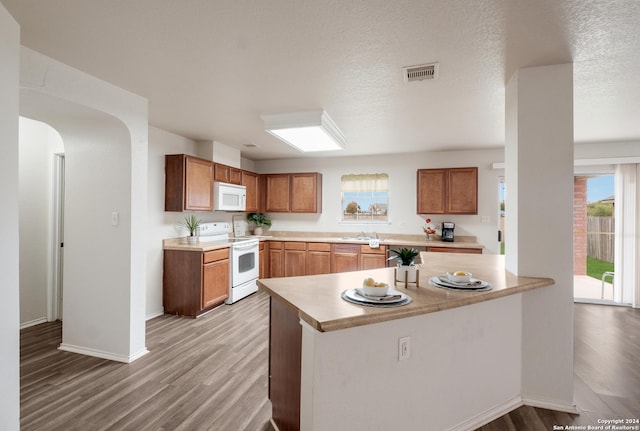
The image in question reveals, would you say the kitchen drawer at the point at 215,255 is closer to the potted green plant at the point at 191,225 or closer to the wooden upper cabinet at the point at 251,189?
the potted green plant at the point at 191,225

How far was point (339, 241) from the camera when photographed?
5.25 metres

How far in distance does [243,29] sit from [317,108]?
1.38 m

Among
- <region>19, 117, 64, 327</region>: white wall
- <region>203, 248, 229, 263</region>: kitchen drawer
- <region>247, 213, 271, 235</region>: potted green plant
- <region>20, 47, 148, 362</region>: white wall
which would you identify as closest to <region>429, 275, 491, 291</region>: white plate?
<region>20, 47, 148, 362</region>: white wall

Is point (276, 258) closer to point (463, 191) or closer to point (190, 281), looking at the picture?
point (190, 281)

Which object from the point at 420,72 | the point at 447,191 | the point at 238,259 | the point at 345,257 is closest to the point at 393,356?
the point at 420,72

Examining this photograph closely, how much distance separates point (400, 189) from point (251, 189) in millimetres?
2632

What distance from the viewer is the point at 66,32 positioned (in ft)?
6.00

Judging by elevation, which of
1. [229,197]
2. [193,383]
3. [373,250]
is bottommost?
[193,383]

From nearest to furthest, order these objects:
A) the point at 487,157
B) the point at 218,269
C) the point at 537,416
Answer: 1. the point at 537,416
2. the point at 218,269
3. the point at 487,157

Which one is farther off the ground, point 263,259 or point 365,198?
point 365,198

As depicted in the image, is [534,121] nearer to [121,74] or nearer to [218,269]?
[121,74]

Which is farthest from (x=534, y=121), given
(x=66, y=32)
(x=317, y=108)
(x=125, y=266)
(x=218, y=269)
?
(x=218, y=269)

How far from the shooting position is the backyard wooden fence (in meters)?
4.54

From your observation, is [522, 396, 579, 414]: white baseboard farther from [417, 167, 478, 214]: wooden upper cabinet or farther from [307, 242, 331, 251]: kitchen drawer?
[307, 242, 331, 251]: kitchen drawer
